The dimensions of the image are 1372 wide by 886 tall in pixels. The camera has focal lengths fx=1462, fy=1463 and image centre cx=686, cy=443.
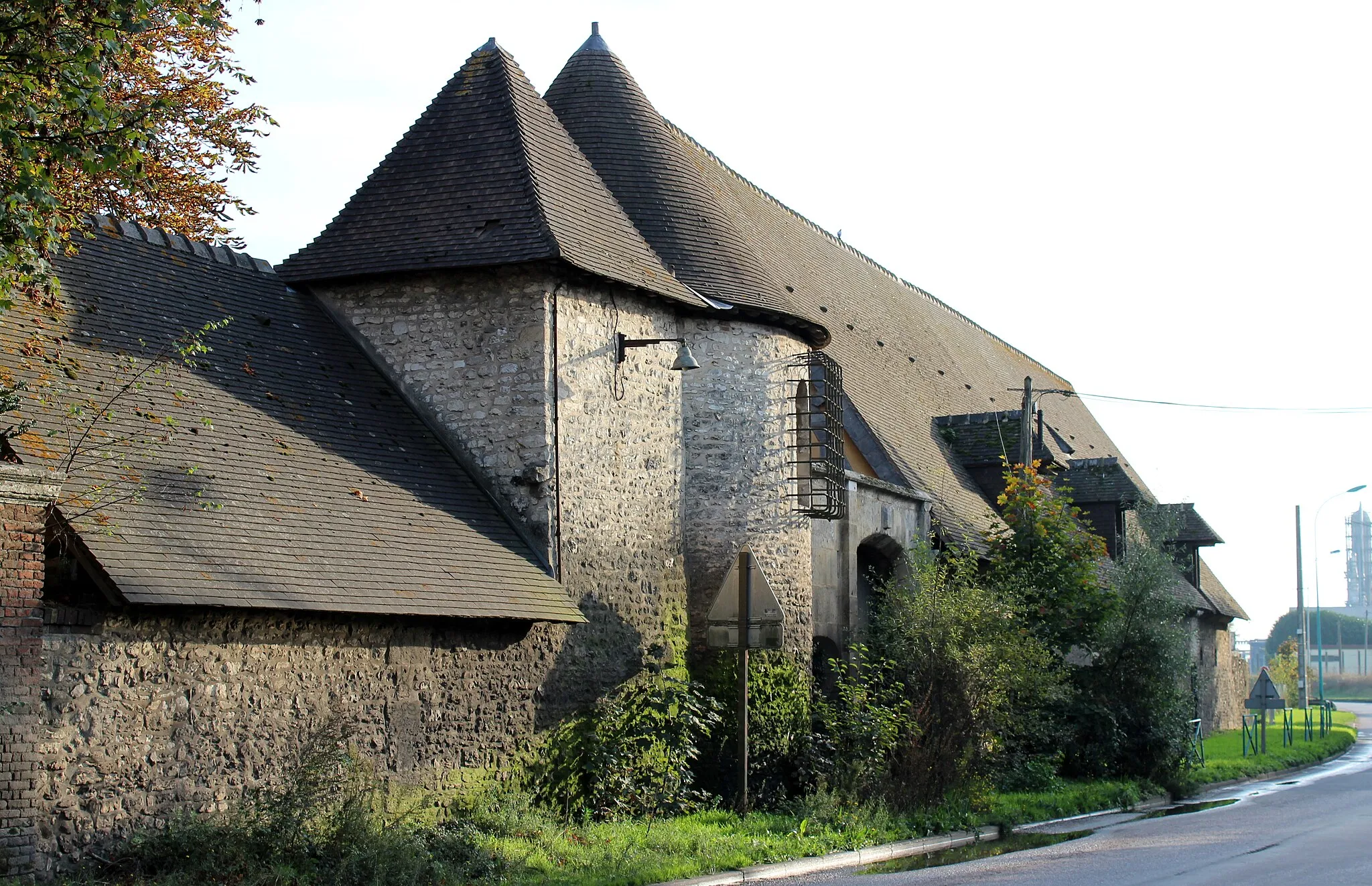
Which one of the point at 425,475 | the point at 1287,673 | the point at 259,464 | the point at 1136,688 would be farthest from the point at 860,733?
the point at 1287,673

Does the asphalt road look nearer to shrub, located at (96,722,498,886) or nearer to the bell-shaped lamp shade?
shrub, located at (96,722,498,886)

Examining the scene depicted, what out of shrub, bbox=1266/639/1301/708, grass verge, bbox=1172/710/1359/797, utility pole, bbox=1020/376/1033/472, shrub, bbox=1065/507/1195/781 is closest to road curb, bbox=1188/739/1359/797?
grass verge, bbox=1172/710/1359/797

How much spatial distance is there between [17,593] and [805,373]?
11.4 m

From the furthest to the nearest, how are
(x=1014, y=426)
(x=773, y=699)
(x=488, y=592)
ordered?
(x=1014, y=426)
(x=773, y=699)
(x=488, y=592)

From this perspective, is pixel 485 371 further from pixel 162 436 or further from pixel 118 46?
pixel 118 46

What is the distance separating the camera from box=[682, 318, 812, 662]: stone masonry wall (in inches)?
713

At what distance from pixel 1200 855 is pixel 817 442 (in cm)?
765

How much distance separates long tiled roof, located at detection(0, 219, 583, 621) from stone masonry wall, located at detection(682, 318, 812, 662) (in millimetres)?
2934

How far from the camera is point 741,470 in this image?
60.3 feet

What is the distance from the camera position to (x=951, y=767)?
57.8 feet

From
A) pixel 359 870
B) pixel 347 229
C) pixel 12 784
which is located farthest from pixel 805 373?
pixel 12 784

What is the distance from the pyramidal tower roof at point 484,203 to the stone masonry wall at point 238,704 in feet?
14.9

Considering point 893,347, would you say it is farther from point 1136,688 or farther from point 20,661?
point 20,661

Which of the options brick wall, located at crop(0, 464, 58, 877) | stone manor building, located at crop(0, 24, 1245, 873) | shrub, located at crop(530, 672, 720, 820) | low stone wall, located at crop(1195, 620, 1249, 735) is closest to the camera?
brick wall, located at crop(0, 464, 58, 877)
